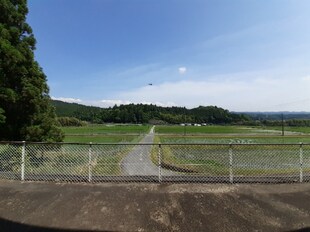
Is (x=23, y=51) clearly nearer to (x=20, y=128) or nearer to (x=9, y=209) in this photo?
(x=20, y=128)

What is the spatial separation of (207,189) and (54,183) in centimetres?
402

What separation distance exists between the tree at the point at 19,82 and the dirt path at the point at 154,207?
20.9ft

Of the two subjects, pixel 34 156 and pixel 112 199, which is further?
pixel 34 156

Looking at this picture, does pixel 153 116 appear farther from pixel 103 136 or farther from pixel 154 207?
pixel 154 207

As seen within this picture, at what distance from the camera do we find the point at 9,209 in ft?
22.2

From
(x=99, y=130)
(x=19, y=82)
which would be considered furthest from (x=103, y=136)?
(x=19, y=82)

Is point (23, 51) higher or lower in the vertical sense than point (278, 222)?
higher

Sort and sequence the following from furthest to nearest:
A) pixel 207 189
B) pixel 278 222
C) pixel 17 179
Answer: pixel 17 179, pixel 207 189, pixel 278 222

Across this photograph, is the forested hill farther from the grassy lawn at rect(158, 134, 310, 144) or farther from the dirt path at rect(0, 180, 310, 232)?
the dirt path at rect(0, 180, 310, 232)

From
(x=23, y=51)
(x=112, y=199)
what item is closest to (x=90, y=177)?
(x=112, y=199)

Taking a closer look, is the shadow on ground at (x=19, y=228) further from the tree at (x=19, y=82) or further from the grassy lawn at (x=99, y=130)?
the grassy lawn at (x=99, y=130)

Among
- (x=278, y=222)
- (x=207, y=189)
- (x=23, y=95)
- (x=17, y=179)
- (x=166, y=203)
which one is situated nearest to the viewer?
(x=278, y=222)

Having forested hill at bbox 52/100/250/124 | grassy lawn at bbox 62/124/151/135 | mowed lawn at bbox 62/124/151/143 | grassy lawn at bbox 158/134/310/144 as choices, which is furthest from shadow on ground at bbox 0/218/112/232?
forested hill at bbox 52/100/250/124

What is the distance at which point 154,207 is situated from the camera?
6527mm
